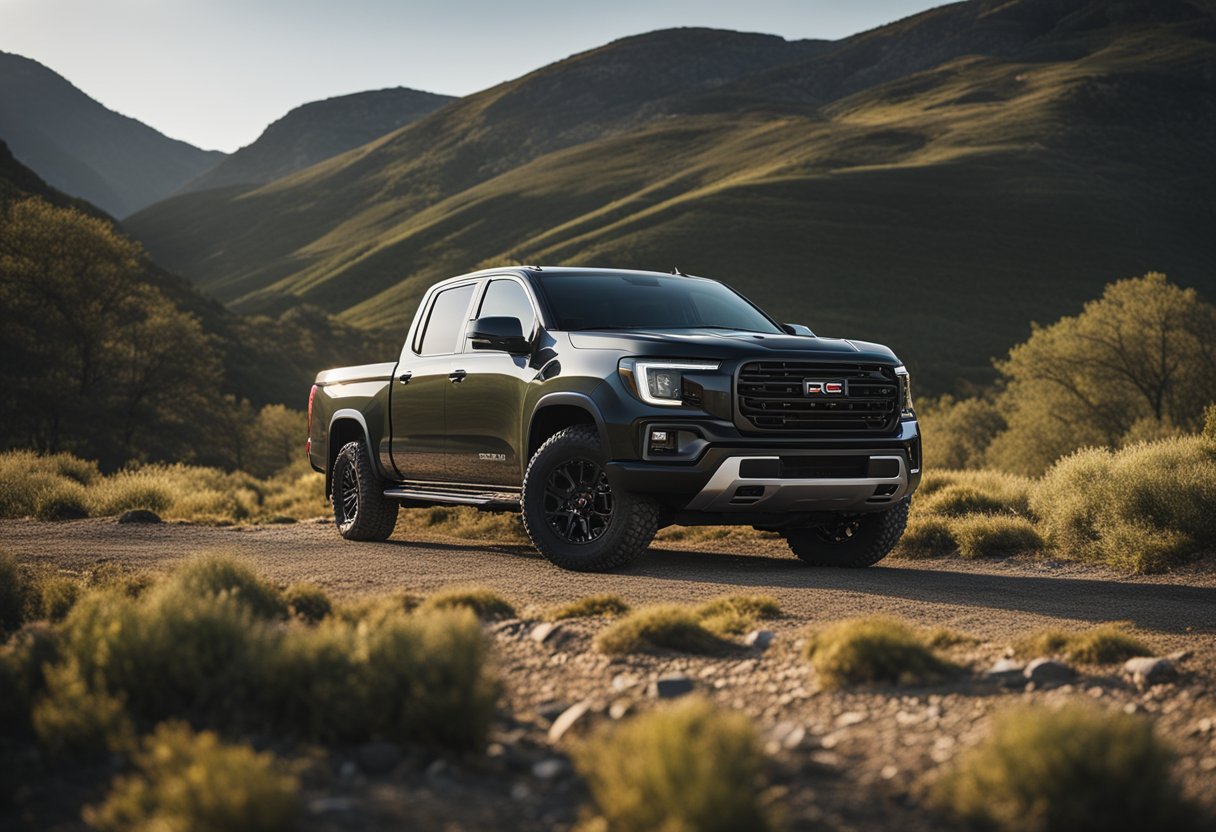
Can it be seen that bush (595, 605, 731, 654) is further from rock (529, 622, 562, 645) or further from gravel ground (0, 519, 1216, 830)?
rock (529, 622, 562, 645)

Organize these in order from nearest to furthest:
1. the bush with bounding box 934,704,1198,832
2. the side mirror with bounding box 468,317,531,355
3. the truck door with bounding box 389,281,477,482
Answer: the bush with bounding box 934,704,1198,832 → the side mirror with bounding box 468,317,531,355 → the truck door with bounding box 389,281,477,482

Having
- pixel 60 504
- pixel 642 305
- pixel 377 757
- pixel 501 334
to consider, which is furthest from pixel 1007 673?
pixel 60 504

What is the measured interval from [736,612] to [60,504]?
1203cm

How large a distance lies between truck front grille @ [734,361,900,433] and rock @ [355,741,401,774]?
5.01 m

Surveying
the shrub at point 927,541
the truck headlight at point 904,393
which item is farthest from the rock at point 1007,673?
the shrub at point 927,541

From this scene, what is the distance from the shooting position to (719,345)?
28.4 feet

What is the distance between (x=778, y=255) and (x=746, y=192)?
668 inches

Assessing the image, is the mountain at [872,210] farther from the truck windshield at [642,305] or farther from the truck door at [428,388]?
the truck door at [428,388]

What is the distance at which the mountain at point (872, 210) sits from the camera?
94.3 metres

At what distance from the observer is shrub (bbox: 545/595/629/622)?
671cm

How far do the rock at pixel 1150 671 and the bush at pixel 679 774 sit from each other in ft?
7.36

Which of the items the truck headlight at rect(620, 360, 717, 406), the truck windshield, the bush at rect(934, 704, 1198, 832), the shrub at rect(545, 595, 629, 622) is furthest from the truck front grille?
the bush at rect(934, 704, 1198, 832)

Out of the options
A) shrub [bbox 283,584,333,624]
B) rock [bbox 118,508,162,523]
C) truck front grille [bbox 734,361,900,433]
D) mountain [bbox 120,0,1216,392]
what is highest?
mountain [bbox 120,0,1216,392]

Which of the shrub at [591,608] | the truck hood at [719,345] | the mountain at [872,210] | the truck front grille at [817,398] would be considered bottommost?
the shrub at [591,608]
